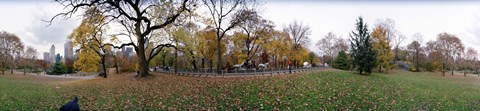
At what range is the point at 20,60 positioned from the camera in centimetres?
4441

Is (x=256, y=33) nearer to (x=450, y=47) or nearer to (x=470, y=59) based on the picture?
(x=450, y=47)

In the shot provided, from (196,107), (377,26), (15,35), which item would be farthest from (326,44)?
(15,35)

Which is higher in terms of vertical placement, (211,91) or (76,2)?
(76,2)

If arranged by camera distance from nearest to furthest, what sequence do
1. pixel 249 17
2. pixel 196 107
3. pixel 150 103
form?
pixel 196 107, pixel 150 103, pixel 249 17

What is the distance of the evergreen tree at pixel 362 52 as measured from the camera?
2278 centimetres

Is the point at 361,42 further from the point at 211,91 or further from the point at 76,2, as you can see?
the point at 76,2

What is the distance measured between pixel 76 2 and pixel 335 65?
31831 mm

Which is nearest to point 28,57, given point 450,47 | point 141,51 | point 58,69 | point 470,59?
point 58,69

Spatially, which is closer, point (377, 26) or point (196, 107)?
point (196, 107)

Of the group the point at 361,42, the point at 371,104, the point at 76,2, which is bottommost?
the point at 371,104

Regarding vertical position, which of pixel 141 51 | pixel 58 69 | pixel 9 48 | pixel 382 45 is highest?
pixel 9 48

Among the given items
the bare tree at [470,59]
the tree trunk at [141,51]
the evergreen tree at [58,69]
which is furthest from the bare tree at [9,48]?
the bare tree at [470,59]

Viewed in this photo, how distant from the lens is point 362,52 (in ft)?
75.2

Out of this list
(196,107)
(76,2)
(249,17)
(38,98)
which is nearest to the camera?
(196,107)
